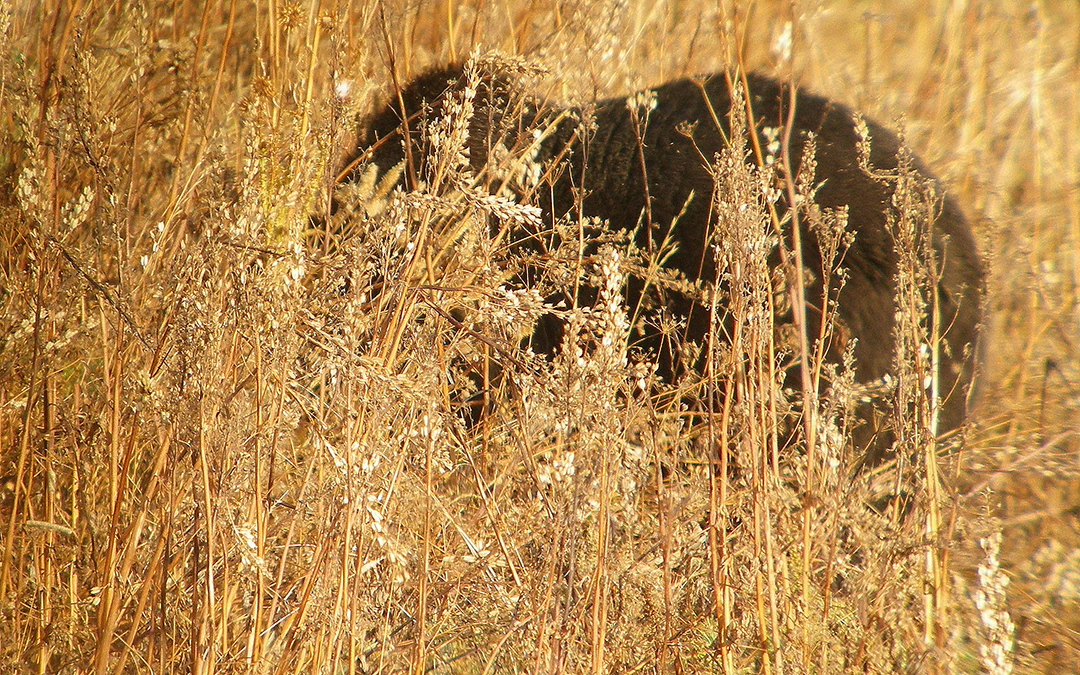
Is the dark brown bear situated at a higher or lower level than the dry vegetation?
higher

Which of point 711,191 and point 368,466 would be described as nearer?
point 368,466

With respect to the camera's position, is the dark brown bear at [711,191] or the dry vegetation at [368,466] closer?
the dry vegetation at [368,466]

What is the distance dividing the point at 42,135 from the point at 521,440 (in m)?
1.11

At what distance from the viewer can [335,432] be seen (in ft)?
4.47

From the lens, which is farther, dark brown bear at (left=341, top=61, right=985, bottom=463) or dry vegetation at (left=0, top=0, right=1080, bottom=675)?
dark brown bear at (left=341, top=61, right=985, bottom=463)

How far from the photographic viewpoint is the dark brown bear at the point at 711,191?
205cm

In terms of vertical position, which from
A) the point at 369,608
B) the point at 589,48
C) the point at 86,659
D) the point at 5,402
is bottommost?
the point at 86,659

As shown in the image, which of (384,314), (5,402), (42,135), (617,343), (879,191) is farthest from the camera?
(879,191)

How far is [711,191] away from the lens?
2289 millimetres

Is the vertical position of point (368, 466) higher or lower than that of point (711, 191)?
lower

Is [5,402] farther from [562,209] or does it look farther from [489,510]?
[562,209]

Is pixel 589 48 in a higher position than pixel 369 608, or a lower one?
higher

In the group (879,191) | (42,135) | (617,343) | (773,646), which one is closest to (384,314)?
(617,343)

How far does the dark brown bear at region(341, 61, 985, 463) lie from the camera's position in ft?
6.74
